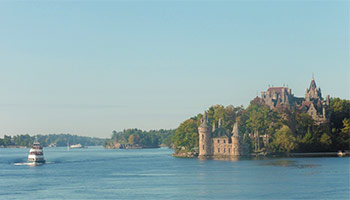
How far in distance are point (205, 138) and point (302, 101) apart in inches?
1986

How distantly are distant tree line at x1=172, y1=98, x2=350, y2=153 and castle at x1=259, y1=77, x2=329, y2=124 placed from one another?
406 cm

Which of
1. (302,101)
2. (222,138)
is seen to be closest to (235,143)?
(222,138)

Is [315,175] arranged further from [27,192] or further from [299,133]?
[299,133]

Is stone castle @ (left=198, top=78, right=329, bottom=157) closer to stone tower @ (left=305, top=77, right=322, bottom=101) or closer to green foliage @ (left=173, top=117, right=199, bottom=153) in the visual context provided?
green foliage @ (left=173, top=117, right=199, bottom=153)

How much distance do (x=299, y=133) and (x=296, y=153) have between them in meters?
6.65

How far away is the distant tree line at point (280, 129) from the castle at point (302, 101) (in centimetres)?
406

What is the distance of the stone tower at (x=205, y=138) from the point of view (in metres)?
134

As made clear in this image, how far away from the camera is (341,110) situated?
149750mm

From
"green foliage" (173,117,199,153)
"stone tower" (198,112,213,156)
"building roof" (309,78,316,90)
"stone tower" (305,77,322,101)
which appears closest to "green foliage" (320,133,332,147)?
"stone tower" (198,112,213,156)

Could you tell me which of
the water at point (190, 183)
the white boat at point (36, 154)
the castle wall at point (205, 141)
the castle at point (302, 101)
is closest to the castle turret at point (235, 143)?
the castle wall at point (205, 141)

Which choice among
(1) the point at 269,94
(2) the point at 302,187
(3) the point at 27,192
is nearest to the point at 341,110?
(1) the point at 269,94

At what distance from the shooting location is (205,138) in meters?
134

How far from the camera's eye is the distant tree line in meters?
136

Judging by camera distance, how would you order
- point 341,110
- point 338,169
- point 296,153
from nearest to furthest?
1. point 338,169
2. point 296,153
3. point 341,110
